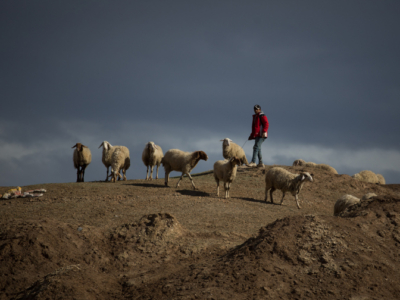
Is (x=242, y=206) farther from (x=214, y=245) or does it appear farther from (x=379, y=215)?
(x=379, y=215)

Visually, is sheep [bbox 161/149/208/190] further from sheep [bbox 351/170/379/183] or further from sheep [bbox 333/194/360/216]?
sheep [bbox 351/170/379/183]

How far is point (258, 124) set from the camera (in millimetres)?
19766

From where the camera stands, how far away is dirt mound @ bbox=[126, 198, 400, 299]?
5.23 meters

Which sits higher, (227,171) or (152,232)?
(227,171)

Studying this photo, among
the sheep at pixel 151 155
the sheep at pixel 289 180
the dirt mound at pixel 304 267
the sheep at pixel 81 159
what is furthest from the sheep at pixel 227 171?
the sheep at pixel 81 159

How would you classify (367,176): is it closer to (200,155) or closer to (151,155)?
(200,155)

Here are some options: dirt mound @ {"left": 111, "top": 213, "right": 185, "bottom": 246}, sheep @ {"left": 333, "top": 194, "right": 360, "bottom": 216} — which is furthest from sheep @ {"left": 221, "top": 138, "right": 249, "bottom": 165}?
dirt mound @ {"left": 111, "top": 213, "right": 185, "bottom": 246}

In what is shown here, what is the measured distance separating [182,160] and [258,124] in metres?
5.65

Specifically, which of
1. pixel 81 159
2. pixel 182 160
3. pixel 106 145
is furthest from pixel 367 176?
pixel 81 159

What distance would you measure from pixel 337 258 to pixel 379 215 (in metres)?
2.29

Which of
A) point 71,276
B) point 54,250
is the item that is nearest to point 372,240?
point 71,276

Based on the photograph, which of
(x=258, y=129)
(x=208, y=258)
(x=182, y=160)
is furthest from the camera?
(x=258, y=129)

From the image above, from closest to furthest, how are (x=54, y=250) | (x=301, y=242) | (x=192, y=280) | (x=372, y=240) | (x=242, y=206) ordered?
1. (x=192, y=280)
2. (x=301, y=242)
3. (x=372, y=240)
4. (x=54, y=250)
5. (x=242, y=206)

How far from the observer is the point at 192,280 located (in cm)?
575
